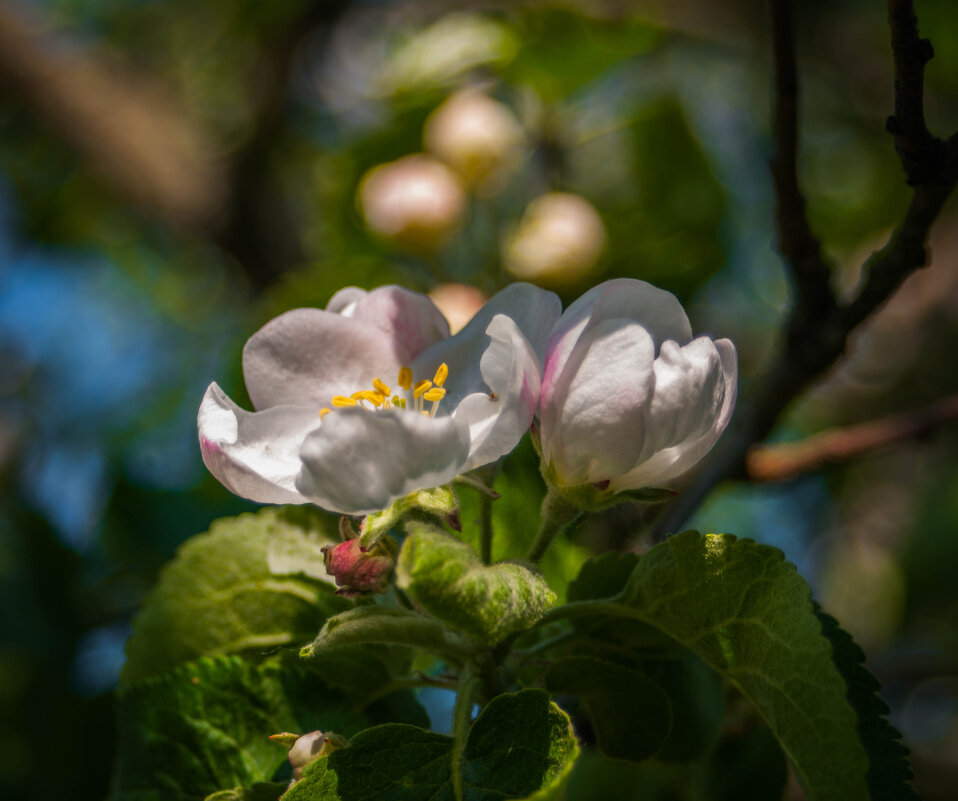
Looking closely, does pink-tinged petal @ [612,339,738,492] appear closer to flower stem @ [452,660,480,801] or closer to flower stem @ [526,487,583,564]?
flower stem @ [526,487,583,564]

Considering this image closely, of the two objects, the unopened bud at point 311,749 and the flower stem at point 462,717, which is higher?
the flower stem at point 462,717

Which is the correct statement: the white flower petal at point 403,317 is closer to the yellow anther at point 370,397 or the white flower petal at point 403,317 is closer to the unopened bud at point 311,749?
the yellow anther at point 370,397

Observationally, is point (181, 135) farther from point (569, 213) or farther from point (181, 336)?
point (569, 213)

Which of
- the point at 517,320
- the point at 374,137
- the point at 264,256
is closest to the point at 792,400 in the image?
the point at 517,320

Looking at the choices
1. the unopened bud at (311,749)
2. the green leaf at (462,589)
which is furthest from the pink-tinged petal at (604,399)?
the unopened bud at (311,749)

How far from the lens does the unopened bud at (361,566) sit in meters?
0.55

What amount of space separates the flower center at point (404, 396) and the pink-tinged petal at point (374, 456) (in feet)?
0.46

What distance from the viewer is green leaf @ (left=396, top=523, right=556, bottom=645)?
466 mm

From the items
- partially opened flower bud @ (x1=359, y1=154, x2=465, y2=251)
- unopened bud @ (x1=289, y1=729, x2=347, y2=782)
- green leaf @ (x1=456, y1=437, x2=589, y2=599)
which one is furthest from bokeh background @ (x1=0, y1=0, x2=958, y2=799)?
unopened bud @ (x1=289, y1=729, x2=347, y2=782)

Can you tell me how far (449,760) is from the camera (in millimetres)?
552

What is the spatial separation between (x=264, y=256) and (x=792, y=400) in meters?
1.17

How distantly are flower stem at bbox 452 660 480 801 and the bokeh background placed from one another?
46cm

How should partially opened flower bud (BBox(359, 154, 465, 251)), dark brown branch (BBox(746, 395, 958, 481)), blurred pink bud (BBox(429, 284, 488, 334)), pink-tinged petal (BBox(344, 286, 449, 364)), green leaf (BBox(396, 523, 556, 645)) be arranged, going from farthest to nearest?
partially opened flower bud (BBox(359, 154, 465, 251))
blurred pink bud (BBox(429, 284, 488, 334))
dark brown branch (BBox(746, 395, 958, 481))
pink-tinged petal (BBox(344, 286, 449, 364))
green leaf (BBox(396, 523, 556, 645))

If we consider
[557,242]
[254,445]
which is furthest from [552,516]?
[557,242]
